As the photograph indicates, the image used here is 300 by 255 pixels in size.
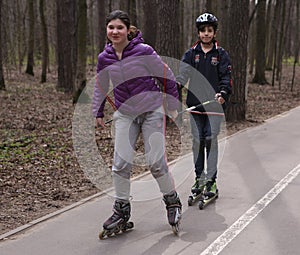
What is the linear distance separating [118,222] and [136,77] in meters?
1.52

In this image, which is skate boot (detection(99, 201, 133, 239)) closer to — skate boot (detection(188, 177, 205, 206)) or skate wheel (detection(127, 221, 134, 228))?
skate wheel (detection(127, 221, 134, 228))

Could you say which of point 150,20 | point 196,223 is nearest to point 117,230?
point 196,223

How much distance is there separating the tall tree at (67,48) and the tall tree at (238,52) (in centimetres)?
666

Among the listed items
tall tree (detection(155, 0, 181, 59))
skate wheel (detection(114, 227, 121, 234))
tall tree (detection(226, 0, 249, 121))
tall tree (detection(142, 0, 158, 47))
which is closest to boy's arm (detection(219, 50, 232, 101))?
skate wheel (detection(114, 227, 121, 234))

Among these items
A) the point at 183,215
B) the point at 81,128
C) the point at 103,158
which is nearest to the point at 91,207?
the point at 183,215

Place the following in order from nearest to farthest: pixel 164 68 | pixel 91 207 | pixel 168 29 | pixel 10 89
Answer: pixel 164 68 < pixel 91 207 < pixel 168 29 < pixel 10 89

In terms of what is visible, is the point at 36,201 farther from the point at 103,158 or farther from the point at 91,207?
the point at 103,158

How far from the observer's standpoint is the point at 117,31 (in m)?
4.36

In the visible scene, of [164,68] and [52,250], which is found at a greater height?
[164,68]

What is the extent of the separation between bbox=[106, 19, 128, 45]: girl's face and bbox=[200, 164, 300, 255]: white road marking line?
7.23 feet

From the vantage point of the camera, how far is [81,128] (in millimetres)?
11477

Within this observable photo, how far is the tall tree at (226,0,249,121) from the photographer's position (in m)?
11.8

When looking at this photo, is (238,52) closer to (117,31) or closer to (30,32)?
(117,31)

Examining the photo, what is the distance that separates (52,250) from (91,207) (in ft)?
4.33
